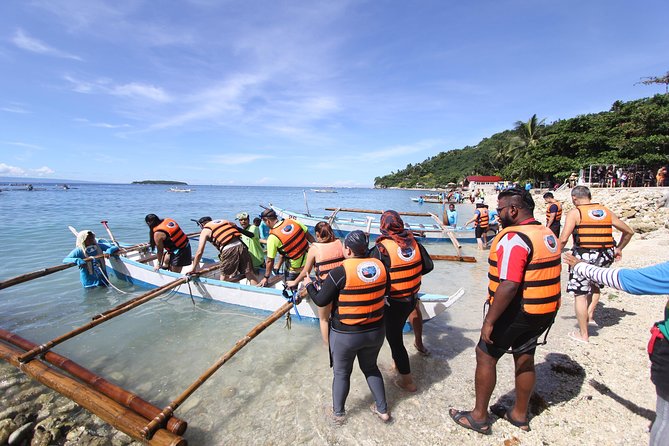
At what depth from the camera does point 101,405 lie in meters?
3.64

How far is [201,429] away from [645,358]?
6001mm

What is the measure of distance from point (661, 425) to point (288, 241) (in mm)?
4770

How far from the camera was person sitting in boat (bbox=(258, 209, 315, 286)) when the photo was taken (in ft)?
18.2

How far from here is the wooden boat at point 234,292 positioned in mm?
5060

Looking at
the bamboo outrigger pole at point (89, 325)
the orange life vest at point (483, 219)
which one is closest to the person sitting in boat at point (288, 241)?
the bamboo outrigger pole at point (89, 325)

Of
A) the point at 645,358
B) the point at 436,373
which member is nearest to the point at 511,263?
the point at 436,373

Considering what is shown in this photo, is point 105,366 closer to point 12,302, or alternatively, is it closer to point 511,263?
point 12,302

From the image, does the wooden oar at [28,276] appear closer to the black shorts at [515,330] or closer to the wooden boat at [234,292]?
the wooden boat at [234,292]

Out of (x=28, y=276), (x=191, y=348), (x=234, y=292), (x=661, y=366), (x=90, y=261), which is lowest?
(x=191, y=348)

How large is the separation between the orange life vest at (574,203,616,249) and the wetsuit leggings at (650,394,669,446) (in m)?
2.99

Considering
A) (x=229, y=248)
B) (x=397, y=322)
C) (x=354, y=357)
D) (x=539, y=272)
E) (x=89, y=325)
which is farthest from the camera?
(x=229, y=248)

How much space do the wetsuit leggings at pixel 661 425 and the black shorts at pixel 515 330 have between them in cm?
78

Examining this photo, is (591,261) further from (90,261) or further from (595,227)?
(90,261)

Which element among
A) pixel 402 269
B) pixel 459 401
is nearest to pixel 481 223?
pixel 459 401
